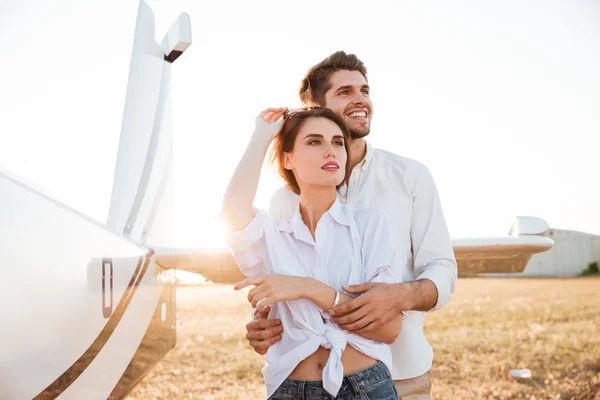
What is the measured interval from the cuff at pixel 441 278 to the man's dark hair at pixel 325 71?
731 mm

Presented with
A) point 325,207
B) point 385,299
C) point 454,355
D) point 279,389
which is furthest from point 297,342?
point 454,355

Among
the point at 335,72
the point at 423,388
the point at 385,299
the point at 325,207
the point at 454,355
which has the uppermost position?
the point at 335,72

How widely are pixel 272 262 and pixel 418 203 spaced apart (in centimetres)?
59

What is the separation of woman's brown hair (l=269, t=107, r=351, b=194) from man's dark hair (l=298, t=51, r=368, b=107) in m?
0.34

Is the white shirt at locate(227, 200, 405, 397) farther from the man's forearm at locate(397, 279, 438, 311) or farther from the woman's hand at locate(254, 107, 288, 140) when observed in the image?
the woman's hand at locate(254, 107, 288, 140)

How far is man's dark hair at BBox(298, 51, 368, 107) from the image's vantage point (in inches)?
76.2

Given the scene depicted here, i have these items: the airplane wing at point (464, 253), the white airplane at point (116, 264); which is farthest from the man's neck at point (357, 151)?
the airplane wing at point (464, 253)

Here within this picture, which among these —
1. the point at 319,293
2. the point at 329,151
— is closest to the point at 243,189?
the point at 329,151

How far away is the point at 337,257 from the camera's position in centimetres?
140

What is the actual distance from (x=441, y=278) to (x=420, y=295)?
154 millimetres

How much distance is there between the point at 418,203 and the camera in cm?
171

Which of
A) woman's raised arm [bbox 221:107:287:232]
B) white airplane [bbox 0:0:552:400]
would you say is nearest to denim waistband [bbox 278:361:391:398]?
woman's raised arm [bbox 221:107:287:232]

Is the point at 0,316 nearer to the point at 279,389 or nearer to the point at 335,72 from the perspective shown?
the point at 279,389

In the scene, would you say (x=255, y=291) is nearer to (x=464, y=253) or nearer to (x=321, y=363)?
(x=321, y=363)
